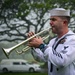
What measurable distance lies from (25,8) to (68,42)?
12.5 m

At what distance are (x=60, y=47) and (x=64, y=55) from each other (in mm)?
153

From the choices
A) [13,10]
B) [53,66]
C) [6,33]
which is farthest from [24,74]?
[53,66]

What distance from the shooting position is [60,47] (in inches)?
115

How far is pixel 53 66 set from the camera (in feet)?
9.86

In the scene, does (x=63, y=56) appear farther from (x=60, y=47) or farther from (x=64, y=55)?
(x=60, y=47)

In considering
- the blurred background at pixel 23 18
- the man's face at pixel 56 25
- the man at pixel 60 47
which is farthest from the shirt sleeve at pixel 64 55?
the blurred background at pixel 23 18

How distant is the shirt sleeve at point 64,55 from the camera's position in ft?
9.12

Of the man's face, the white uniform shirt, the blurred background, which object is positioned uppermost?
the man's face

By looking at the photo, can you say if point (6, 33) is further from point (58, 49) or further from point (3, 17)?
point (58, 49)

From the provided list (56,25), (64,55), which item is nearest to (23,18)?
(56,25)

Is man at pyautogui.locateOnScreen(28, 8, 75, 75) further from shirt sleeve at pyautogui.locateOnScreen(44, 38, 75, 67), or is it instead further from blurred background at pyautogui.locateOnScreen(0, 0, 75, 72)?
blurred background at pyautogui.locateOnScreen(0, 0, 75, 72)

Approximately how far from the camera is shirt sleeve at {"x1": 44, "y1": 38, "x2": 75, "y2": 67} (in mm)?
2781

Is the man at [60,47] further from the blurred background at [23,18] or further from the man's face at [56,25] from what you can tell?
the blurred background at [23,18]

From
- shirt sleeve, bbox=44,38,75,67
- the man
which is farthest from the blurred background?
shirt sleeve, bbox=44,38,75,67
